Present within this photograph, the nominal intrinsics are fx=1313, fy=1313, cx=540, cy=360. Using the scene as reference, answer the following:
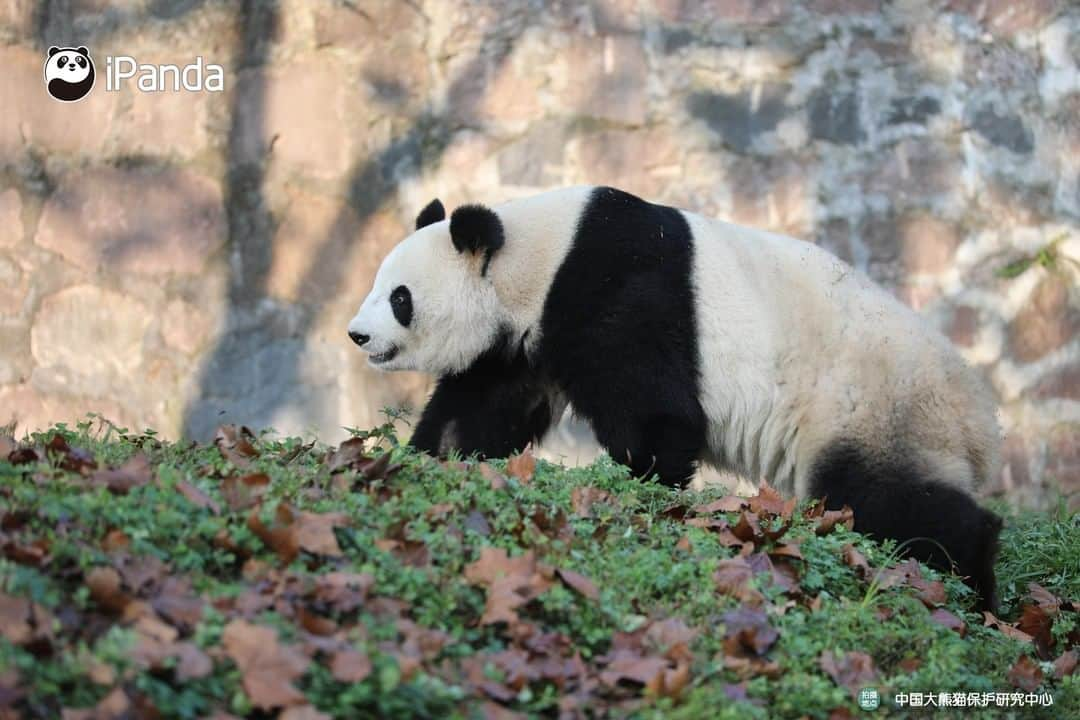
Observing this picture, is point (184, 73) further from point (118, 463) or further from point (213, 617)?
point (213, 617)

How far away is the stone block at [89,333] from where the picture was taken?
27.7 feet

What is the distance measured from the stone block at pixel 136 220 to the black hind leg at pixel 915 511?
464 centimetres

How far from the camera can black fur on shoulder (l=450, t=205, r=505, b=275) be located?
5844 millimetres

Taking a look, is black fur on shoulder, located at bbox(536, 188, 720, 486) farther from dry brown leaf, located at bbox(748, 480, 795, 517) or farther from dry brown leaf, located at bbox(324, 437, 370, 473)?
dry brown leaf, located at bbox(324, 437, 370, 473)

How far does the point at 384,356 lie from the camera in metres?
6.17

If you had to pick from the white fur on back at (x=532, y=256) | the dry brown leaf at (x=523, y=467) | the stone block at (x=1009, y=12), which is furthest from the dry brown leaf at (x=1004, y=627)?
the stone block at (x=1009, y=12)

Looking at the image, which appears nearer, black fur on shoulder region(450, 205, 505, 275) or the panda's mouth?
black fur on shoulder region(450, 205, 505, 275)

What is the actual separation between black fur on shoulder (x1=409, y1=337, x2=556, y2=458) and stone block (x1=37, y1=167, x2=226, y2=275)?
2.94 metres

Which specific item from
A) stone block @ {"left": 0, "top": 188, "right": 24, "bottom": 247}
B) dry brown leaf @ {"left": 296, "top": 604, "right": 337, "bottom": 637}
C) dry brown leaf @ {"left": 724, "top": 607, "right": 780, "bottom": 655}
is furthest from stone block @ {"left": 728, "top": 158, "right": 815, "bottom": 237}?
dry brown leaf @ {"left": 296, "top": 604, "right": 337, "bottom": 637}

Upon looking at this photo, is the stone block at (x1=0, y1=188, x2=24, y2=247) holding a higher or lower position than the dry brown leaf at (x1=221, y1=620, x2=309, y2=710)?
higher

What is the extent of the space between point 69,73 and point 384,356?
3899 mm

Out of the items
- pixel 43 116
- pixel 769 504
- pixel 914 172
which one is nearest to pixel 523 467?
pixel 769 504

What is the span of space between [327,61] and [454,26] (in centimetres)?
85

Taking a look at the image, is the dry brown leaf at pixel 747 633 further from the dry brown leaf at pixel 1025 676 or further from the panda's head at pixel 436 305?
the panda's head at pixel 436 305
